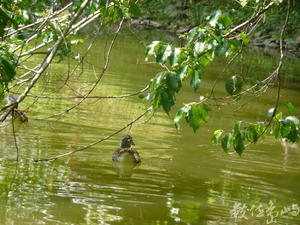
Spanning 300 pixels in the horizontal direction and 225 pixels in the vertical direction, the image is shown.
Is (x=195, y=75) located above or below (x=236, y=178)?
above

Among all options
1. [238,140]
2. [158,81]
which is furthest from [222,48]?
[238,140]

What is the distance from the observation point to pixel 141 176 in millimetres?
8164

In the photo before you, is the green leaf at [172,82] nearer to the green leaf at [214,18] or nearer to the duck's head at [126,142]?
the green leaf at [214,18]

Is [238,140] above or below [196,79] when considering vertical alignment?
below

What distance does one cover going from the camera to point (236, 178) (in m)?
8.41

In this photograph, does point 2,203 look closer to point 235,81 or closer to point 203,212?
point 203,212

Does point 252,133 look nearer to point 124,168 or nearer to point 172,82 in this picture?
point 172,82

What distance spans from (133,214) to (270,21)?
28.6 meters

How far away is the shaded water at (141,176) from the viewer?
633cm

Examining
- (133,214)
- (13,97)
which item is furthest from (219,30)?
(13,97)

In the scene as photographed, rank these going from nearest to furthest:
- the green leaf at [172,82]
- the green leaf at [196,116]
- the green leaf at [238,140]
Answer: the green leaf at [172,82] < the green leaf at [196,116] < the green leaf at [238,140]

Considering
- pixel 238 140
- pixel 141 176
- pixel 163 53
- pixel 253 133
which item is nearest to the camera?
pixel 163 53

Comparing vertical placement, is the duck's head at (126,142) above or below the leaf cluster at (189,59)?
below

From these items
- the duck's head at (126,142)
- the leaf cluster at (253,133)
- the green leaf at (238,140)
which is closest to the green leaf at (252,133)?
the leaf cluster at (253,133)
